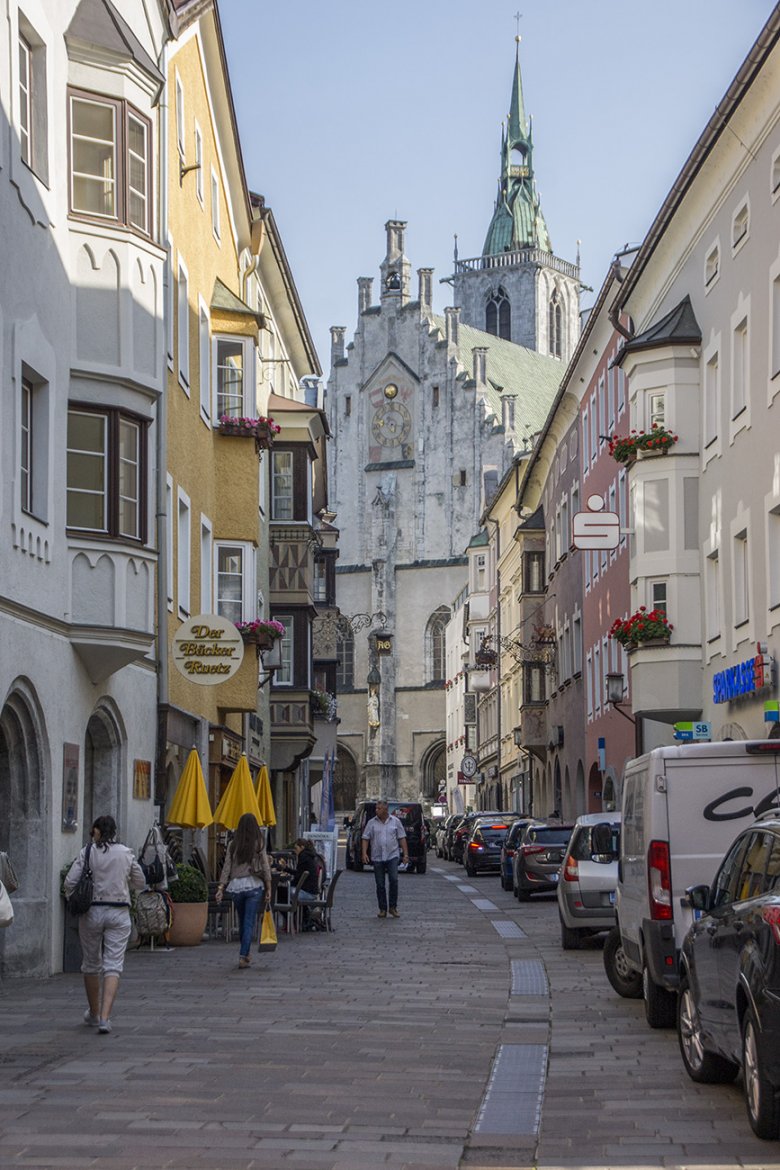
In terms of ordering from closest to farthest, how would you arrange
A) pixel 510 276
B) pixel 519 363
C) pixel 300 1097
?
pixel 300 1097 < pixel 519 363 < pixel 510 276

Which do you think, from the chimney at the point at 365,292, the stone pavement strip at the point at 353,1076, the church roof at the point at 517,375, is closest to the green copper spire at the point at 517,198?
the church roof at the point at 517,375

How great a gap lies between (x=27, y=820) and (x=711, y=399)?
17078 mm

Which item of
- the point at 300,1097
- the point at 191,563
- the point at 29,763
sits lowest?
the point at 300,1097

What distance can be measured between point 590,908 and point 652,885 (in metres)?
8.41

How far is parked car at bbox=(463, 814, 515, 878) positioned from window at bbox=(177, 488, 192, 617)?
20.2 meters

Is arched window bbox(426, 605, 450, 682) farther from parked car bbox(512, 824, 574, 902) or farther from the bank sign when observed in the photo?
the bank sign

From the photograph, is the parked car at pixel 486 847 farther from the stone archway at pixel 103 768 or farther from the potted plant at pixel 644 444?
the stone archway at pixel 103 768

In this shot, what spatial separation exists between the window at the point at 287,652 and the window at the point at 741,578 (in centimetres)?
1456

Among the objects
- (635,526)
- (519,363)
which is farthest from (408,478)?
(635,526)

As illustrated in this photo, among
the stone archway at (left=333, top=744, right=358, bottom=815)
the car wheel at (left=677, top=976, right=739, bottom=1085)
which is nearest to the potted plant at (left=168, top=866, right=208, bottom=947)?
the car wheel at (left=677, top=976, right=739, bottom=1085)

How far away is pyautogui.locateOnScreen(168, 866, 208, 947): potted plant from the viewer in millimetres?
21953

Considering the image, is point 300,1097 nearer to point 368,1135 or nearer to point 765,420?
point 368,1135

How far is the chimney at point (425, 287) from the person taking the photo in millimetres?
94500

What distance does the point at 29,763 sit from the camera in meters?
18.1
